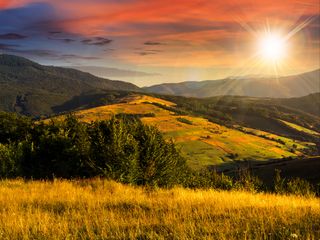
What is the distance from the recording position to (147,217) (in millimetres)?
10414

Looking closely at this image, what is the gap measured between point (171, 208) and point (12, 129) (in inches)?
1381

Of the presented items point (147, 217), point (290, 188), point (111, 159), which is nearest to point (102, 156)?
point (111, 159)

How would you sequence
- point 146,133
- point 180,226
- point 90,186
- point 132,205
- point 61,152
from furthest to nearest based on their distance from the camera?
point 61,152
point 146,133
point 90,186
point 132,205
point 180,226

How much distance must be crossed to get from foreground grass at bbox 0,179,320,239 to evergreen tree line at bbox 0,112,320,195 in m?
5.63

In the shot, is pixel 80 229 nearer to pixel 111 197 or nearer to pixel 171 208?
pixel 171 208

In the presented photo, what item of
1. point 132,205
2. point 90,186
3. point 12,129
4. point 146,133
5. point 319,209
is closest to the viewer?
point 319,209

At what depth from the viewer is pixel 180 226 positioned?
28.1 feet

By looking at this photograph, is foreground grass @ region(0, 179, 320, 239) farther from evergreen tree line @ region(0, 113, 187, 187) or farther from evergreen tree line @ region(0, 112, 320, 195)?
evergreen tree line @ region(0, 112, 320, 195)

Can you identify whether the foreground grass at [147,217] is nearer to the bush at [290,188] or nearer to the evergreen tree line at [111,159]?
the evergreen tree line at [111,159]

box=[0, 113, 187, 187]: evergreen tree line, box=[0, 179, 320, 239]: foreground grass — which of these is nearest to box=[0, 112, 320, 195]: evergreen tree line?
box=[0, 113, 187, 187]: evergreen tree line

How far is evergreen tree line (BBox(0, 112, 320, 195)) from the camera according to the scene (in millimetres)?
20734

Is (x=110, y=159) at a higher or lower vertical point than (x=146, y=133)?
lower

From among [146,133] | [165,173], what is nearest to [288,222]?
[165,173]

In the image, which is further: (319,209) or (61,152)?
(61,152)
